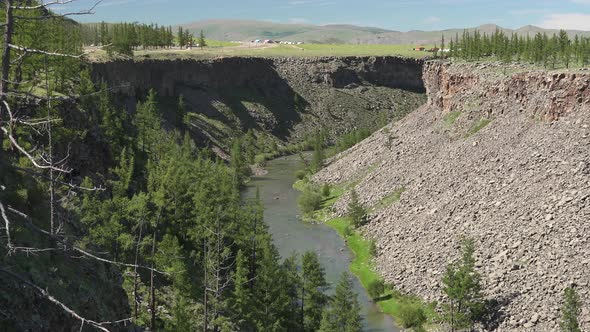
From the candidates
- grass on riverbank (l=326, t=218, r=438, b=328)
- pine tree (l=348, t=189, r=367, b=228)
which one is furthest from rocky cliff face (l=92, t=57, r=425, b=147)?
grass on riverbank (l=326, t=218, r=438, b=328)

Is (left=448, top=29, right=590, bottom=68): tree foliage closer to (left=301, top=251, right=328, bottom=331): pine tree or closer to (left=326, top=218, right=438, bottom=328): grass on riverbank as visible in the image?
(left=326, top=218, right=438, bottom=328): grass on riverbank

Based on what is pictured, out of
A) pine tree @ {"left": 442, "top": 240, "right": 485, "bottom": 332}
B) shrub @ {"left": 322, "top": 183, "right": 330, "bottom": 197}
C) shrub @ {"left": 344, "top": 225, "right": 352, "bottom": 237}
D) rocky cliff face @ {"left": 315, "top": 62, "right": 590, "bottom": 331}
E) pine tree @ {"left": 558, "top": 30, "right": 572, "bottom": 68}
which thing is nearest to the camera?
pine tree @ {"left": 442, "top": 240, "right": 485, "bottom": 332}

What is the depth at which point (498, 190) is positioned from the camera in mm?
72250

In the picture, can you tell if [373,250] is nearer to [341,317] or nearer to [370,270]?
[370,270]

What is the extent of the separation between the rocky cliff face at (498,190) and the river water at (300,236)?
498cm

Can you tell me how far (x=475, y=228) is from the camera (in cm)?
6725

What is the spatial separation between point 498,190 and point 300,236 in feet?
95.3

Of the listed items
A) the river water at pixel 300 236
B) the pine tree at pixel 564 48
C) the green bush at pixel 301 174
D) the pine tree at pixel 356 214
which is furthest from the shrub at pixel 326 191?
the pine tree at pixel 564 48

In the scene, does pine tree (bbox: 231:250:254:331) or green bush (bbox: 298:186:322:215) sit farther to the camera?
green bush (bbox: 298:186:322:215)

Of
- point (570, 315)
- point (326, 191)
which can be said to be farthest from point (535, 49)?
point (570, 315)

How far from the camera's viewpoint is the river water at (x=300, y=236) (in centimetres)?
6100

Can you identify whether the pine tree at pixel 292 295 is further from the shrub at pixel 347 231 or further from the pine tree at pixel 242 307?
the shrub at pixel 347 231

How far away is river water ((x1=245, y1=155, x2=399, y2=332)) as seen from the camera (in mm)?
61000

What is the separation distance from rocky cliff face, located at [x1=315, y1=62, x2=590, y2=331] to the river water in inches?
196
